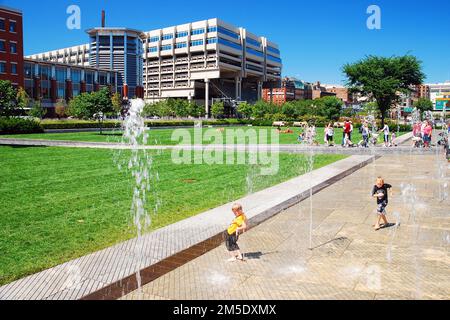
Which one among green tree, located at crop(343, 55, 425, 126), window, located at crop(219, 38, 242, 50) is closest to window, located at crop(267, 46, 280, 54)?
window, located at crop(219, 38, 242, 50)

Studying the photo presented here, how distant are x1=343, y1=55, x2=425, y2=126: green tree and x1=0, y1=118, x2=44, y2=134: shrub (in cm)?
3725

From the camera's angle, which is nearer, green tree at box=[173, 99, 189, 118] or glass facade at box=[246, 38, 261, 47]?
green tree at box=[173, 99, 189, 118]

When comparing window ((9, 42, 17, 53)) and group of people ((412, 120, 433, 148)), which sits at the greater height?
window ((9, 42, 17, 53))

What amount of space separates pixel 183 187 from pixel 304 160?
30.6 ft

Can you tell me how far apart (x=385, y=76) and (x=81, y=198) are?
46.5m

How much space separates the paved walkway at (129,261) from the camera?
5.20 meters

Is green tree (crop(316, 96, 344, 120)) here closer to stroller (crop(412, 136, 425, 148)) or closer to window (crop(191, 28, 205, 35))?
window (crop(191, 28, 205, 35))

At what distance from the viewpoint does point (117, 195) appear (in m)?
11.8

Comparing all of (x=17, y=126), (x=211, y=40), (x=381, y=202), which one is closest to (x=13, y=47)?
(x=17, y=126)

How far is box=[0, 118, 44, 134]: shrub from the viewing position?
3845cm

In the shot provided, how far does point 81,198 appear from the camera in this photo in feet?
36.9

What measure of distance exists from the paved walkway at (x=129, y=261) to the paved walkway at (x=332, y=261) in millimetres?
269

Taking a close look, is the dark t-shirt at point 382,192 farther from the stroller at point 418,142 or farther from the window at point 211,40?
the window at point 211,40

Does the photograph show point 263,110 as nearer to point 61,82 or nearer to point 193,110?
point 193,110
